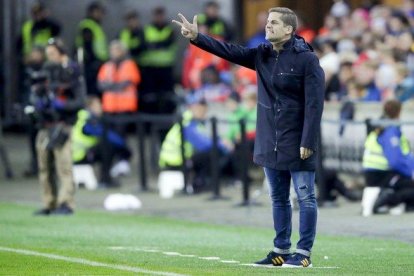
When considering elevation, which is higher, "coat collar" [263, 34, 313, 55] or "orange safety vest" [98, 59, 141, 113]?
"coat collar" [263, 34, 313, 55]

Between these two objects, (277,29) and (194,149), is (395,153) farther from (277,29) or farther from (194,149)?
(277,29)

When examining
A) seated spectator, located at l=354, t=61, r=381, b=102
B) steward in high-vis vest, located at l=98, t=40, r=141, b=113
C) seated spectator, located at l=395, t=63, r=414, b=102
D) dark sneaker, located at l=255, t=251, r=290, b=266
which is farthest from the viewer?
steward in high-vis vest, located at l=98, t=40, r=141, b=113

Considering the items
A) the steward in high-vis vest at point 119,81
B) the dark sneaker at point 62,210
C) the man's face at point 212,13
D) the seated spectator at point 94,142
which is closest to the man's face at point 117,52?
the steward in high-vis vest at point 119,81

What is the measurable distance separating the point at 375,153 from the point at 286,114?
21.8 feet

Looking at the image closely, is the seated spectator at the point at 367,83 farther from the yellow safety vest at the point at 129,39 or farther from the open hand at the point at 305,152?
the open hand at the point at 305,152

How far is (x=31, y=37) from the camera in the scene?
29.7m

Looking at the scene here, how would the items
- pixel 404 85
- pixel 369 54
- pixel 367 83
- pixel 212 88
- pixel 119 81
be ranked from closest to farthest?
pixel 404 85
pixel 367 83
pixel 369 54
pixel 212 88
pixel 119 81

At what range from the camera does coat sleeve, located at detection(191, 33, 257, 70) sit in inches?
497

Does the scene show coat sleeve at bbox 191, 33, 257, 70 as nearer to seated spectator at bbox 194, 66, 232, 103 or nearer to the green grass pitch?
the green grass pitch

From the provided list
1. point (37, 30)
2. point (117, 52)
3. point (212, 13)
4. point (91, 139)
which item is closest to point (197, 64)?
point (212, 13)

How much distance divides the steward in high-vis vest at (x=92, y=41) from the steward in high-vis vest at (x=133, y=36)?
0.44 m

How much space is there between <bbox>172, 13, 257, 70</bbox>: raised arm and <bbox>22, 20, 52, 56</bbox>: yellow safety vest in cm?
1690

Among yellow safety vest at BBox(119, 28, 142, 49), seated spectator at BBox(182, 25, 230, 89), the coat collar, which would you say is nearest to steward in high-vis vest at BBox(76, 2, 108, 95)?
yellow safety vest at BBox(119, 28, 142, 49)

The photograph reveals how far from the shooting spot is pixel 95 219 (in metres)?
18.8
